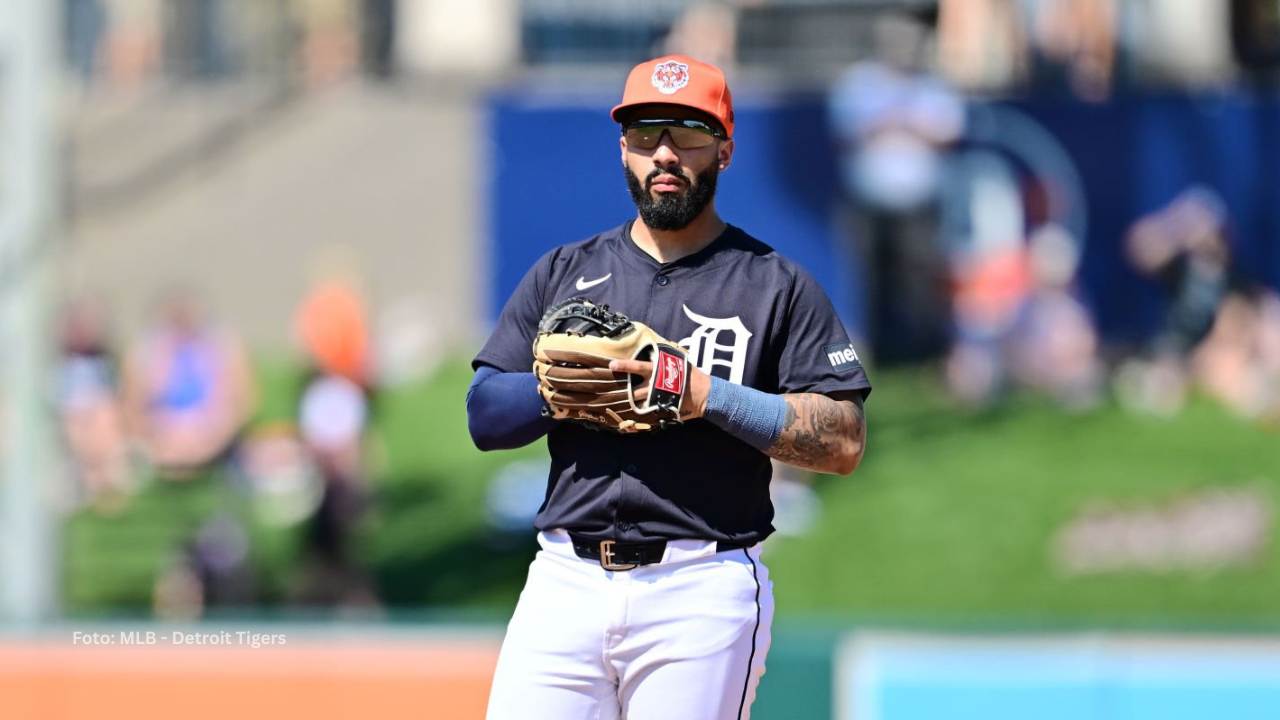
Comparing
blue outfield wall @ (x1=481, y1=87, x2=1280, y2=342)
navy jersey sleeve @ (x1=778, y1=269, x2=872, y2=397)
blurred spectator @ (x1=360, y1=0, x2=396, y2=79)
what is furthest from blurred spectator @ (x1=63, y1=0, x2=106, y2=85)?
navy jersey sleeve @ (x1=778, y1=269, x2=872, y2=397)

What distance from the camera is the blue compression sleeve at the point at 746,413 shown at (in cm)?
345

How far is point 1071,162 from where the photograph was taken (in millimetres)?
13250

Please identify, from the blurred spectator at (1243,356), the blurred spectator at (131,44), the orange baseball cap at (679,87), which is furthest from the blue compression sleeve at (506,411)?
the blurred spectator at (131,44)

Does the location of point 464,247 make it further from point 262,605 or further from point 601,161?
point 262,605

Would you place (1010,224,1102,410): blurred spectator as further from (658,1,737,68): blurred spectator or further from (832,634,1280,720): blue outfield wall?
(832,634,1280,720): blue outfield wall

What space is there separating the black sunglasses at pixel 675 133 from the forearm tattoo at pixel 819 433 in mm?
564

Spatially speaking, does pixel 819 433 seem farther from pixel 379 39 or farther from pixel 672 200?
pixel 379 39

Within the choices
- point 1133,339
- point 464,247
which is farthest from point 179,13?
point 1133,339

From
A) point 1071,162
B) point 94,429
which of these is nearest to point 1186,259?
point 1071,162

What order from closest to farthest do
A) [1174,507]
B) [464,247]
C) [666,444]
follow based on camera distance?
[666,444]
[1174,507]
[464,247]

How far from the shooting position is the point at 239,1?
541 inches

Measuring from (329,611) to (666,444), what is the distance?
30.8 ft

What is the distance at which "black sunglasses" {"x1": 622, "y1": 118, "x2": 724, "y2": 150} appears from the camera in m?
3.60

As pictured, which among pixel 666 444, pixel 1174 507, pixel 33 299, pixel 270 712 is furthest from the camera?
pixel 1174 507
